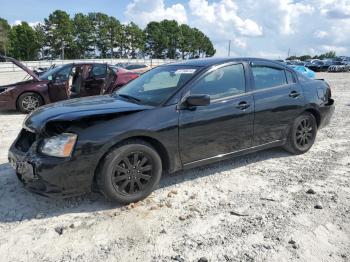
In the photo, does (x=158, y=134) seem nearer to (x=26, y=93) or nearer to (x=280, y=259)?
(x=280, y=259)

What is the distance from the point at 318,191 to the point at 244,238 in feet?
4.95

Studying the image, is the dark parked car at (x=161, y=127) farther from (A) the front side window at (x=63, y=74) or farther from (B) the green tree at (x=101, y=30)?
(B) the green tree at (x=101, y=30)

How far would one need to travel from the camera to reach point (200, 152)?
448cm

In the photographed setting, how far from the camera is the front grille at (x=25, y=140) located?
4092 millimetres

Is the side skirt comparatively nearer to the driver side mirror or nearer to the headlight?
the driver side mirror

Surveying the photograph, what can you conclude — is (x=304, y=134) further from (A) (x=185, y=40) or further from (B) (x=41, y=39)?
(A) (x=185, y=40)

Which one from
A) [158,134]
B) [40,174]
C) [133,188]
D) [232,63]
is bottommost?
[133,188]

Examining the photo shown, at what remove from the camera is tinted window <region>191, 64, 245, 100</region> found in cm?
455

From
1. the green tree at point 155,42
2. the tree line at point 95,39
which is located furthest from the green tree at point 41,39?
the green tree at point 155,42

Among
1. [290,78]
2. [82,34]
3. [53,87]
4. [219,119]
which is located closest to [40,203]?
[219,119]

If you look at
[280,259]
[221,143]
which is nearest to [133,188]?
[221,143]

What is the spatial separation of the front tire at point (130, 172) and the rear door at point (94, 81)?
250 inches

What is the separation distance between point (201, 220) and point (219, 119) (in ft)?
4.52

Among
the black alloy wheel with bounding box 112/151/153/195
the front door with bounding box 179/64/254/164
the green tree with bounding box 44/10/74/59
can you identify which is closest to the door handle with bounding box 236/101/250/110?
the front door with bounding box 179/64/254/164
